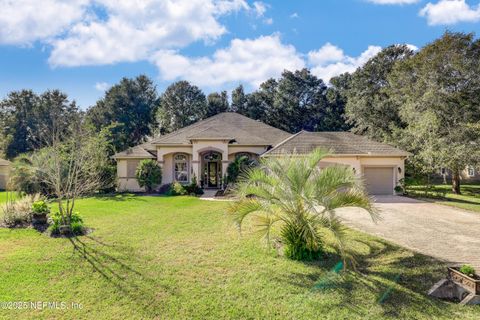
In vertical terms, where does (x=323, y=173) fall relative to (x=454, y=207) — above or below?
above

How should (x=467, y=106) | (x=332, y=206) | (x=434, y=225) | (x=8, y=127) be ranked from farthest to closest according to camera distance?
(x=8, y=127) → (x=467, y=106) → (x=434, y=225) → (x=332, y=206)

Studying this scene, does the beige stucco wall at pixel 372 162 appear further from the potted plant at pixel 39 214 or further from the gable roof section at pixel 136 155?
the potted plant at pixel 39 214

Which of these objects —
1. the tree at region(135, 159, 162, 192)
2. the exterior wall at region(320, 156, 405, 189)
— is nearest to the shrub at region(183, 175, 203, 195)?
the tree at region(135, 159, 162, 192)

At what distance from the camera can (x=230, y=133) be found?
2591 centimetres

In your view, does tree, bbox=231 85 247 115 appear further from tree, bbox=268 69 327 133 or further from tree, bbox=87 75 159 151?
tree, bbox=87 75 159 151

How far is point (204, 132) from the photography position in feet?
79.8

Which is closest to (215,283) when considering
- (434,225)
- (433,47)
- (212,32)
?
(434,225)

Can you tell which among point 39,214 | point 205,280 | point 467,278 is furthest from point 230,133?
point 467,278

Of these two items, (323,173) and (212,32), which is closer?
(323,173)

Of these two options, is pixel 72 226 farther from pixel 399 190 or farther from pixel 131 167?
pixel 399 190

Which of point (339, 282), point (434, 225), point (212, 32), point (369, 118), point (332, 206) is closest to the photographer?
point (339, 282)

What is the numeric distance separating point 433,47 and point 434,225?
18.8 metres

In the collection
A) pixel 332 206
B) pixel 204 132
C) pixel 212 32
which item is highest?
pixel 212 32

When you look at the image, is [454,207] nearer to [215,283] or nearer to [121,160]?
[215,283]
